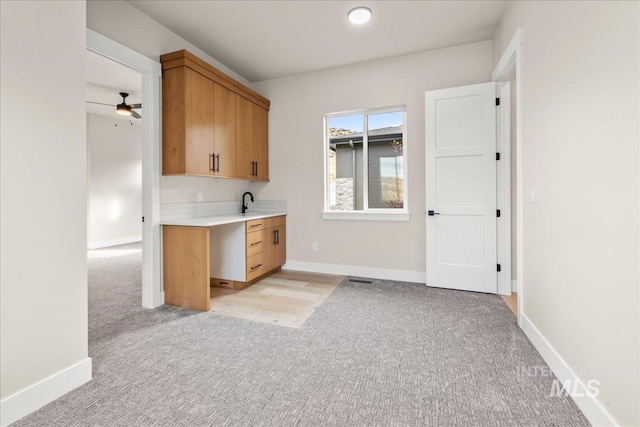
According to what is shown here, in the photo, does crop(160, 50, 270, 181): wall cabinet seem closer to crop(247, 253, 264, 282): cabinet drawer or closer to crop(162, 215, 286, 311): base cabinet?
crop(162, 215, 286, 311): base cabinet

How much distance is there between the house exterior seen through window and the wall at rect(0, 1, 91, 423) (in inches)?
116

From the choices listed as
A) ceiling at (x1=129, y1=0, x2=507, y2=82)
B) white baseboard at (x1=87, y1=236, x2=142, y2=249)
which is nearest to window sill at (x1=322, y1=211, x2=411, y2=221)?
ceiling at (x1=129, y1=0, x2=507, y2=82)

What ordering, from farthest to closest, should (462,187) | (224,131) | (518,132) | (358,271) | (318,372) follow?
(358,271), (224,131), (462,187), (518,132), (318,372)

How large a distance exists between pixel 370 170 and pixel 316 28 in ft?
6.07

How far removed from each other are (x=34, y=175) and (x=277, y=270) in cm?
309

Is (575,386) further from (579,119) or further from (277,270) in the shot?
(277,270)

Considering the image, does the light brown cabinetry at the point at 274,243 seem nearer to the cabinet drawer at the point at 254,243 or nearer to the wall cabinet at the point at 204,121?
the cabinet drawer at the point at 254,243

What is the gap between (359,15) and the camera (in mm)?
2852

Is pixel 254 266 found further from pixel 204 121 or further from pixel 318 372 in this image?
pixel 318 372

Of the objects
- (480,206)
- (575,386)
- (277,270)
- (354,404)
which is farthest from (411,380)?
(277,270)

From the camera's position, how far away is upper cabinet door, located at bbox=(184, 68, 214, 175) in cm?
295

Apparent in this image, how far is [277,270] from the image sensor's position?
4.29m

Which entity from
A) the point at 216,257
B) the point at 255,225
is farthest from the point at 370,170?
the point at 216,257

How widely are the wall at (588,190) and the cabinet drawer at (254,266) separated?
2.74 metres
